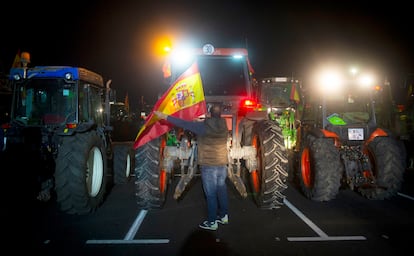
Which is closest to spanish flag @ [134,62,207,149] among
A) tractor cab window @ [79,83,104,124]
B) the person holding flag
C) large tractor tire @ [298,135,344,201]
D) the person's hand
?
the person's hand

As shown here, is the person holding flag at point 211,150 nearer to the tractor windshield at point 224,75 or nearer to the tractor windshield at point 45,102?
the tractor windshield at point 224,75

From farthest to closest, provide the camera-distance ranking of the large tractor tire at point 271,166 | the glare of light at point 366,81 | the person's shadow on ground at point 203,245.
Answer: the glare of light at point 366,81 → the large tractor tire at point 271,166 → the person's shadow on ground at point 203,245

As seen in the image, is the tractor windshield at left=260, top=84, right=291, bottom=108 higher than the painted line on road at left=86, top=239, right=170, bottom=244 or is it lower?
higher

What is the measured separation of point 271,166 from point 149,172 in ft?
7.33

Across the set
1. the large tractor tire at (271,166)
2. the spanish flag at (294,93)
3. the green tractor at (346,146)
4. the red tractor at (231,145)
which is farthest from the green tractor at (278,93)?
the large tractor tire at (271,166)

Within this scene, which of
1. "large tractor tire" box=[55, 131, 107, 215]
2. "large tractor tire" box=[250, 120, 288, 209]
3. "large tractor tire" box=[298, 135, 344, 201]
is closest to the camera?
"large tractor tire" box=[55, 131, 107, 215]

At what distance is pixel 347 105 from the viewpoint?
8.55m

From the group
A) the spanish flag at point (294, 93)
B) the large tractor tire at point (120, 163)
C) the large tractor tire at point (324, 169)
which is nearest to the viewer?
the large tractor tire at point (324, 169)

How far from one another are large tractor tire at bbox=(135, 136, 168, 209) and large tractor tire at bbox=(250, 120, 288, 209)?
192cm

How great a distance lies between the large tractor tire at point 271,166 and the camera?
6121 millimetres

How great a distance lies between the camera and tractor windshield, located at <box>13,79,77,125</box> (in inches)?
281

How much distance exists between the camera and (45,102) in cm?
727

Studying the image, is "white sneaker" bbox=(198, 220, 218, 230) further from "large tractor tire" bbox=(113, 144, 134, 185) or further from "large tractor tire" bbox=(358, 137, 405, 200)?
"large tractor tire" bbox=(113, 144, 134, 185)

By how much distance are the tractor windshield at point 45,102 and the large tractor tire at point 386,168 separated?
661 cm
